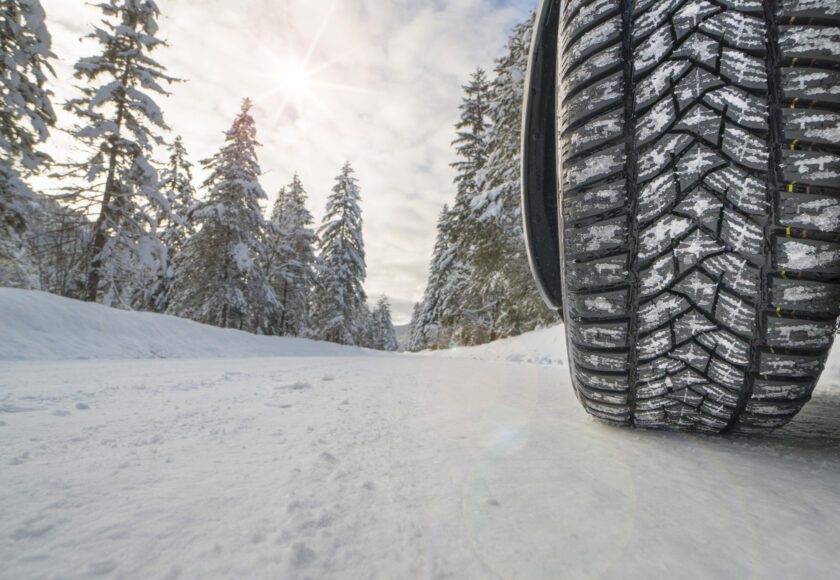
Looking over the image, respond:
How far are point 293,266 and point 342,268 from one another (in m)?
3.39

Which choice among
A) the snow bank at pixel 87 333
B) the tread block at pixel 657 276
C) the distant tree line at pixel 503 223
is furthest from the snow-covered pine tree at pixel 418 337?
the tread block at pixel 657 276

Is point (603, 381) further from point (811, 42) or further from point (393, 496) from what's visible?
point (811, 42)

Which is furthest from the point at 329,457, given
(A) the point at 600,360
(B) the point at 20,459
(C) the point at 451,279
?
(C) the point at 451,279

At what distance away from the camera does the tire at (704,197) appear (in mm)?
802

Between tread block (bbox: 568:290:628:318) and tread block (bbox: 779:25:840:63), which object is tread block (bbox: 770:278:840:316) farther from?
tread block (bbox: 779:25:840:63)

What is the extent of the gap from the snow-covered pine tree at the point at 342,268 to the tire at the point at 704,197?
79.7ft

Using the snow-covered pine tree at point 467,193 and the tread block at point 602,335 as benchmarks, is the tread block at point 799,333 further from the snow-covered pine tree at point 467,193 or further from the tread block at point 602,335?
the snow-covered pine tree at point 467,193

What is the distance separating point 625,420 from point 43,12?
47.7ft

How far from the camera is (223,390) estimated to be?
1.86m

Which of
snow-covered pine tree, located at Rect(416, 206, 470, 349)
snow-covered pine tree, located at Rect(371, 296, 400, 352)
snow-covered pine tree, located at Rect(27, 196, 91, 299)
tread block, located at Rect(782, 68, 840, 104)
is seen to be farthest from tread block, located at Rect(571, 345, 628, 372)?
snow-covered pine tree, located at Rect(371, 296, 400, 352)

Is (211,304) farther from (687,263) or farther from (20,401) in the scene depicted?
(687,263)

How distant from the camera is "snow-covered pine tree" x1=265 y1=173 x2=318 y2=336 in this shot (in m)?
23.4

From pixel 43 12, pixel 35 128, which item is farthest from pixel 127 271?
pixel 43 12

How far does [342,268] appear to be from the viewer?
2581 centimetres
